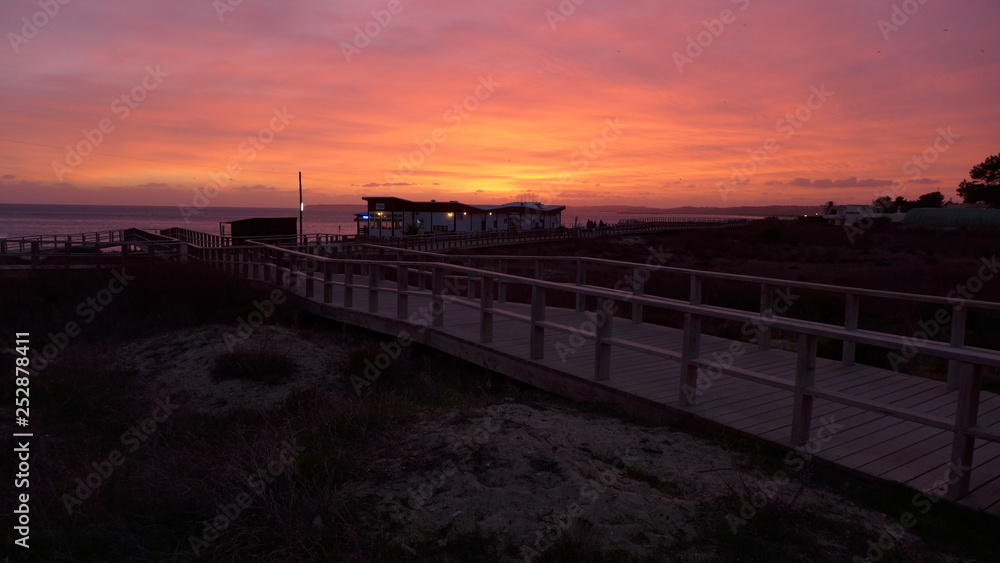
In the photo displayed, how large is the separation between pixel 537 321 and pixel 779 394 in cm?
247

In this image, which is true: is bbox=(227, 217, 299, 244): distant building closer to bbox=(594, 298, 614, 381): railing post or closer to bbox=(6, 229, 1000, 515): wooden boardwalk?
bbox=(6, 229, 1000, 515): wooden boardwalk

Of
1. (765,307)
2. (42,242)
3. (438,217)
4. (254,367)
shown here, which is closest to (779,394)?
(765,307)

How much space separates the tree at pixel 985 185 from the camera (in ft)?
251

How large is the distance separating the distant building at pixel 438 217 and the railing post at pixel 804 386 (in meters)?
52.4

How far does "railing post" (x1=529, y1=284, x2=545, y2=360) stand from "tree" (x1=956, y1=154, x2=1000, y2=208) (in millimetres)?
89101

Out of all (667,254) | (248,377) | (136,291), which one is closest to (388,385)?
(248,377)

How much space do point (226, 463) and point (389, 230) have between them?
190 feet

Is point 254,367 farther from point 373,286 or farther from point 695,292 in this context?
point 695,292

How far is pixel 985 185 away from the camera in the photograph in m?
77.4

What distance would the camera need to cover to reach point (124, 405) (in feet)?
25.6

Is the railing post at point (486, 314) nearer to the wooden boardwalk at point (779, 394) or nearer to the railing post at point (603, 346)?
the wooden boardwalk at point (779, 394)

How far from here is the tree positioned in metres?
76.4

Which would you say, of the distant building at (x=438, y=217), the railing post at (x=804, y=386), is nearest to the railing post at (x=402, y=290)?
the railing post at (x=804, y=386)

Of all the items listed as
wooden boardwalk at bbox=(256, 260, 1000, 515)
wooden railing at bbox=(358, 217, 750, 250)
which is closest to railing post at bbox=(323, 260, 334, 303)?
wooden boardwalk at bbox=(256, 260, 1000, 515)
